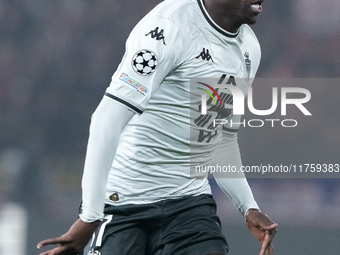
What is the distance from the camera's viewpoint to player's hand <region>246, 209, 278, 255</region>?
2732 mm

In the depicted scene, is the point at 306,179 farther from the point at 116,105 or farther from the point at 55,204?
the point at 116,105

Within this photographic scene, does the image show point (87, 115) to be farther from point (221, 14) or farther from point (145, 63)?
point (145, 63)

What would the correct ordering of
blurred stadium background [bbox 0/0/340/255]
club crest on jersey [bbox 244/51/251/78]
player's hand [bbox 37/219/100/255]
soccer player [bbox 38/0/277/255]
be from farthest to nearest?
blurred stadium background [bbox 0/0/340/255], club crest on jersey [bbox 244/51/251/78], soccer player [bbox 38/0/277/255], player's hand [bbox 37/219/100/255]

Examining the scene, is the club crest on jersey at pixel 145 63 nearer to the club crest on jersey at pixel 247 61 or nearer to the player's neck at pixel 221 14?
the player's neck at pixel 221 14

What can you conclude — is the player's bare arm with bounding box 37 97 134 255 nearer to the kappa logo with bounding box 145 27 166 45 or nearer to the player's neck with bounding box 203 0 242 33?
→ the kappa logo with bounding box 145 27 166 45

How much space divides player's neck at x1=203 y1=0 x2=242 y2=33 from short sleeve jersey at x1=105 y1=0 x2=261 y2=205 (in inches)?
1.0

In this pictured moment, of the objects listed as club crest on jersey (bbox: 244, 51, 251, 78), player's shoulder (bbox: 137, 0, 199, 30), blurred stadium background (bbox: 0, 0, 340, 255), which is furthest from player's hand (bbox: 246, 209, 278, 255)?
blurred stadium background (bbox: 0, 0, 340, 255)

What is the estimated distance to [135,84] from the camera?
7.93 ft

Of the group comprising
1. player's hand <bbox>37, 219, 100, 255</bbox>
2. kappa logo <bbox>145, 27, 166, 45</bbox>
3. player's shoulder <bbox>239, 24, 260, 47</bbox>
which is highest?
player's shoulder <bbox>239, 24, 260, 47</bbox>

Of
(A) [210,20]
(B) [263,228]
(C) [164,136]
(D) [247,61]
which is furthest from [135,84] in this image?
(B) [263,228]

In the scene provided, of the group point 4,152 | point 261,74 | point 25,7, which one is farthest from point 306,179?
point 25,7

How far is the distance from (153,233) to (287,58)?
13.2 feet

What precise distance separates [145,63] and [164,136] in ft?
1.09

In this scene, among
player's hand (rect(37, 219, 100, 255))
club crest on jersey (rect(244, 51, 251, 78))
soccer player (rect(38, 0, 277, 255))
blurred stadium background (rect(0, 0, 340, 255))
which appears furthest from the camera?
blurred stadium background (rect(0, 0, 340, 255))
